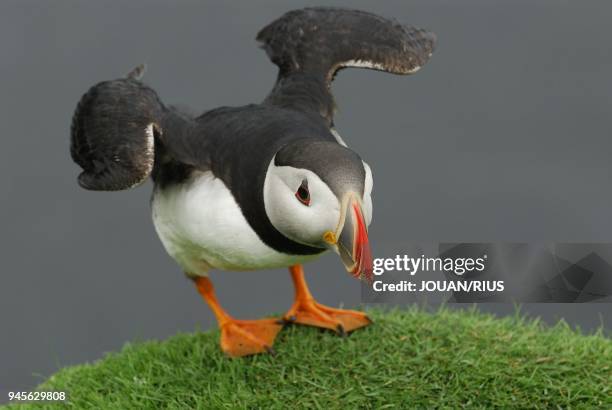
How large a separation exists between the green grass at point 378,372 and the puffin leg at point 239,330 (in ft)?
0.18

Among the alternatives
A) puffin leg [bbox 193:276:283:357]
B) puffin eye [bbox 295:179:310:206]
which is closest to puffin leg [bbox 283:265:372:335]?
puffin leg [bbox 193:276:283:357]

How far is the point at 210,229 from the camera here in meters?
4.15

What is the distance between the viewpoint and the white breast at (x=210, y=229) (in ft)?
13.3

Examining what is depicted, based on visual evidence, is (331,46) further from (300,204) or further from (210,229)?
(300,204)

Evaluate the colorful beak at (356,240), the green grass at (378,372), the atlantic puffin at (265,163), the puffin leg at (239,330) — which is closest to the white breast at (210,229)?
the atlantic puffin at (265,163)

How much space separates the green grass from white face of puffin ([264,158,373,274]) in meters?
0.95

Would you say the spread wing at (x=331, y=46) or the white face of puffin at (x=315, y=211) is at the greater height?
the spread wing at (x=331, y=46)

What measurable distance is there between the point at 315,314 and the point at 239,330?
1.37ft

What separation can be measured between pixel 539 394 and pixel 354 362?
86cm

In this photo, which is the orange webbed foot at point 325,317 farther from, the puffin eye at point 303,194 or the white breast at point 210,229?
the puffin eye at point 303,194

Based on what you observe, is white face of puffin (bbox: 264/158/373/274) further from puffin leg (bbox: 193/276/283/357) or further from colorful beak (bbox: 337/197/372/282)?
puffin leg (bbox: 193/276/283/357)

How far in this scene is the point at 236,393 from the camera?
14.5 feet

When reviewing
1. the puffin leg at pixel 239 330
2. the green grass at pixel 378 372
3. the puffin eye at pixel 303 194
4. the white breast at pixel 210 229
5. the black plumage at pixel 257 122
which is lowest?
the green grass at pixel 378 372

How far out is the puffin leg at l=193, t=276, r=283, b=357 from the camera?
15.6ft
